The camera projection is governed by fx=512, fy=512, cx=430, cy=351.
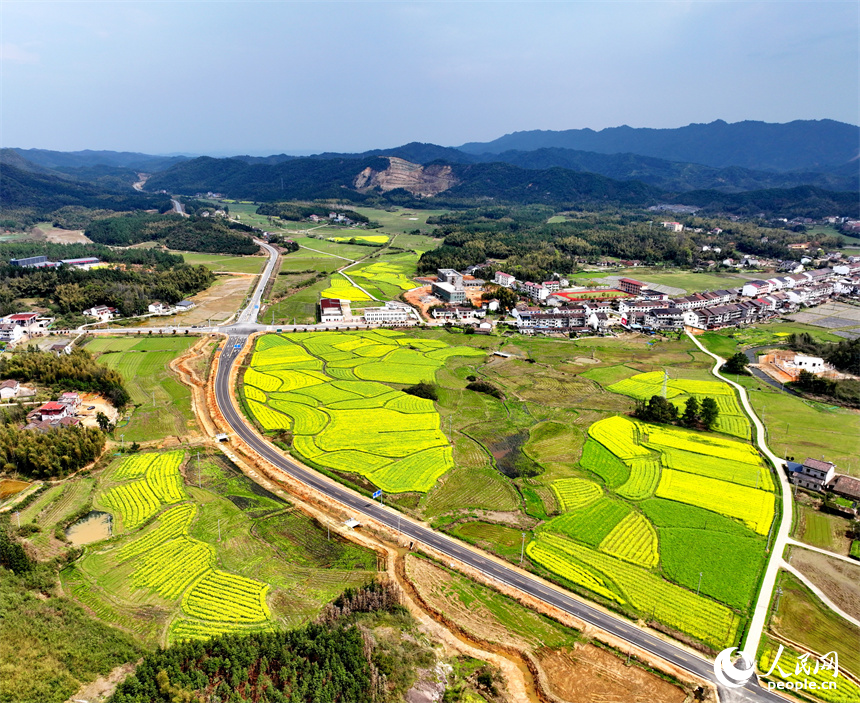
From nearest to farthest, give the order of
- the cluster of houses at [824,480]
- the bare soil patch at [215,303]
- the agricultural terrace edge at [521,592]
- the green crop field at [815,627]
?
the agricultural terrace edge at [521,592] → the green crop field at [815,627] → the cluster of houses at [824,480] → the bare soil patch at [215,303]

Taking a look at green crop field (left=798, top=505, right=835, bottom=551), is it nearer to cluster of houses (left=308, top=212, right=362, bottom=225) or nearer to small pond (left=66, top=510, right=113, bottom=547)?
small pond (left=66, top=510, right=113, bottom=547)

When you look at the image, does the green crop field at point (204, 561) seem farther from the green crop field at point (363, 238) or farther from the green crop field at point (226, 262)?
the green crop field at point (363, 238)

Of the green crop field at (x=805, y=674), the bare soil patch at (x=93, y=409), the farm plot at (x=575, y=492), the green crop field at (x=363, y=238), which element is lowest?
the green crop field at (x=805, y=674)

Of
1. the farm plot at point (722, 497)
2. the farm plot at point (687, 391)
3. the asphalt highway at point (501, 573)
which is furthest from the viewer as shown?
the farm plot at point (687, 391)

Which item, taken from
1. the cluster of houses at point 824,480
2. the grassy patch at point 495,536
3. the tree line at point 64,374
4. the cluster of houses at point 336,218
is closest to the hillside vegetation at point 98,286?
the tree line at point 64,374

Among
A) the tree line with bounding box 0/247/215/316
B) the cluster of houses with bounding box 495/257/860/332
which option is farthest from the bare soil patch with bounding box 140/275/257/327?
the cluster of houses with bounding box 495/257/860/332

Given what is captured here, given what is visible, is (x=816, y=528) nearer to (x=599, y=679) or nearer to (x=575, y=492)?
(x=575, y=492)

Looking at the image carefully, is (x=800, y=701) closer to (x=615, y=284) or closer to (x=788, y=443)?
Result: (x=788, y=443)
